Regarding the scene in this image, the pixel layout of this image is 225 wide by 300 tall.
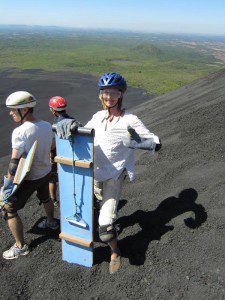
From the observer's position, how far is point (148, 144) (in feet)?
12.6

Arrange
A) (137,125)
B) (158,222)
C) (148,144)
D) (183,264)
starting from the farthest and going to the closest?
(158,222), (183,264), (137,125), (148,144)

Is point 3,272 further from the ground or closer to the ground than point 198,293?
closer to the ground

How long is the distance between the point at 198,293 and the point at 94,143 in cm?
241

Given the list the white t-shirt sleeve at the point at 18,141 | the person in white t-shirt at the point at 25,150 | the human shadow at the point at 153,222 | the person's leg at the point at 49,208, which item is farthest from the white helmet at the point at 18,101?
the human shadow at the point at 153,222

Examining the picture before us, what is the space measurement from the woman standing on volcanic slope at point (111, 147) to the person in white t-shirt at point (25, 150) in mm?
817

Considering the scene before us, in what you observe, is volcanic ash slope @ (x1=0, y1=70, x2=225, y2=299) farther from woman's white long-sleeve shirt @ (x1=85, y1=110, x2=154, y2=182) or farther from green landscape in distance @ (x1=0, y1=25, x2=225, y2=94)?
green landscape in distance @ (x1=0, y1=25, x2=225, y2=94)

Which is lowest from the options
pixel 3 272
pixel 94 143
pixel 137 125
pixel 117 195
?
pixel 3 272

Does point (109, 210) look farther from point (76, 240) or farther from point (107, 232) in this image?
point (76, 240)

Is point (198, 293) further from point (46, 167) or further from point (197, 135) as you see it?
point (197, 135)

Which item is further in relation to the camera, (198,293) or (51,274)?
(51,274)

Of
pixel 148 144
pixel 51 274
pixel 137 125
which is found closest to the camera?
pixel 148 144

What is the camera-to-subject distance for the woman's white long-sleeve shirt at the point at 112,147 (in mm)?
4141

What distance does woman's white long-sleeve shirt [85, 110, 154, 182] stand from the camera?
13.6 feet

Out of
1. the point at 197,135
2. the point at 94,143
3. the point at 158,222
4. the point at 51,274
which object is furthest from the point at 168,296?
the point at 197,135
